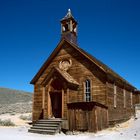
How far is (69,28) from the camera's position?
24.4 metres

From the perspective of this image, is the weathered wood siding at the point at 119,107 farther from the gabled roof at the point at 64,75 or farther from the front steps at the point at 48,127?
the front steps at the point at 48,127

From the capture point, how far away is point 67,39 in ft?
78.5

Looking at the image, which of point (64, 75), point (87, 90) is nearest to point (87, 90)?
point (87, 90)

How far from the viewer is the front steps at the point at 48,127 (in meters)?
17.7

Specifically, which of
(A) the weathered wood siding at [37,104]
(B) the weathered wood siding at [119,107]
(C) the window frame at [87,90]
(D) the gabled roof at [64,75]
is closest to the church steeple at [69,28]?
(D) the gabled roof at [64,75]

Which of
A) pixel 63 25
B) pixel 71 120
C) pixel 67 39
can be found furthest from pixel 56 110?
pixel 63 25

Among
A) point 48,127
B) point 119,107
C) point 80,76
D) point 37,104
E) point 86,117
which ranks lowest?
point 48,127

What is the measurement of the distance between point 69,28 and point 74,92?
671cm

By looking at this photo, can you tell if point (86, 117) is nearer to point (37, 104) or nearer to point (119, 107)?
point (119, 107)

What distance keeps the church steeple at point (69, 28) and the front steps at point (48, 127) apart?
28.2 feet

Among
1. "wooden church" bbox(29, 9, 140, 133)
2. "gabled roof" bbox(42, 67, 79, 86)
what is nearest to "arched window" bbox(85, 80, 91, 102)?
"wooden church" bbox(29, 9, 140, 133)

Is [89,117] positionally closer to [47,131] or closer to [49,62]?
[47,131]

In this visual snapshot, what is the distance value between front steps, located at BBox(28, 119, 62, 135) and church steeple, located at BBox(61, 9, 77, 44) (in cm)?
859

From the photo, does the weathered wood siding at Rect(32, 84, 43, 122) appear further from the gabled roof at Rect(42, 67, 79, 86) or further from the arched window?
the arched window
